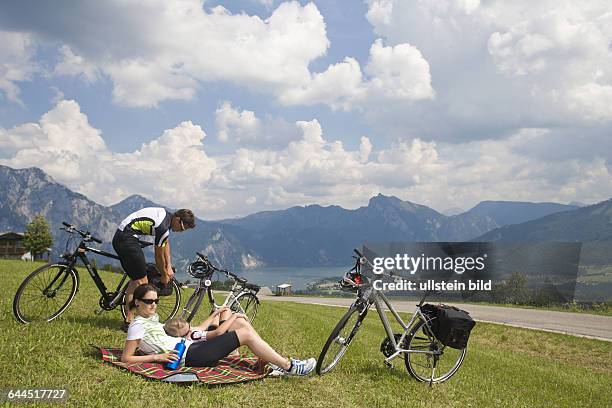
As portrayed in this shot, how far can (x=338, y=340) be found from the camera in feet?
24.9

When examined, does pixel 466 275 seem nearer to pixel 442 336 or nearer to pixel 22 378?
pixel 442 336

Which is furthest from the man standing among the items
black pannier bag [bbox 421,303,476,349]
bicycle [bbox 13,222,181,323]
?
black pannier bag [bbox 421,303,476,349]

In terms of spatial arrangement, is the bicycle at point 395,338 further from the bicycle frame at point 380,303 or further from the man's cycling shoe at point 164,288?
the man's cycling shoe at point 164,288

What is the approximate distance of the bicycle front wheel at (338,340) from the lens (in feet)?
23.8

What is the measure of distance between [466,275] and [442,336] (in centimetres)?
5157

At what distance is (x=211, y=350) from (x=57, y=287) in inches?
147

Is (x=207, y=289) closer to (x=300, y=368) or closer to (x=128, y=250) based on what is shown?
(x=128, y=250)

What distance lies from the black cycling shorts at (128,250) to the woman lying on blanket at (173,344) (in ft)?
5.29

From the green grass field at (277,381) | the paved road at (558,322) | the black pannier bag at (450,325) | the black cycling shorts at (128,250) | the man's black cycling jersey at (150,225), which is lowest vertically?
the paved road at (558,322)

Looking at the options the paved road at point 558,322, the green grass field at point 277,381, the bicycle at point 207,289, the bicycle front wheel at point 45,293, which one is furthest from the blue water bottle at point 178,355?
the paved road at point 558,322

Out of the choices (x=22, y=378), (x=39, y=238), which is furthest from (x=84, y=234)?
(x=39, y=238)

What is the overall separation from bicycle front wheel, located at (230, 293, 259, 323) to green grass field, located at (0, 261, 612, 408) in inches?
22.8

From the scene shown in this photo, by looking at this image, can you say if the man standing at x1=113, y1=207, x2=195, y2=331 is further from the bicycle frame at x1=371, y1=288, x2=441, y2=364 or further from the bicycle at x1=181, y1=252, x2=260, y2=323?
the bicycle frame at x1=371, y1=288, x2=441, y2=364

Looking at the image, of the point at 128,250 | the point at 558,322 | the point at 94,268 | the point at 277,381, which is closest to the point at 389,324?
the point at 277,381
